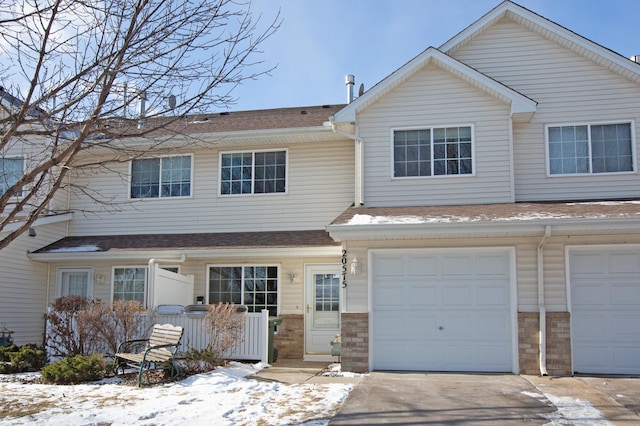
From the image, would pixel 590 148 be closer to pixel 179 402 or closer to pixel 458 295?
pixel 458 295

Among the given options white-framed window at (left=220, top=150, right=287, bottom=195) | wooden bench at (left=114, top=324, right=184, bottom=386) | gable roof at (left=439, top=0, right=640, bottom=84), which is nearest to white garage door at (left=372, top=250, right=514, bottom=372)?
wooden bench at (left=114, top=324, right=184, bottom=386)

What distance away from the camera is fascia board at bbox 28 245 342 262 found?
1364 cm

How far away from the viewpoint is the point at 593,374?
1120cm

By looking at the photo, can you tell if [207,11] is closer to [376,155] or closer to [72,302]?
[376,155]

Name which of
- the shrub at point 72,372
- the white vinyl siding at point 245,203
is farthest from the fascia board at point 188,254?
the shrub at point 72,372

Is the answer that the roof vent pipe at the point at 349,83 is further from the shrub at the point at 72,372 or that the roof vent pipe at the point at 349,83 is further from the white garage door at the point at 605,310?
the shrub at the point at 72,372

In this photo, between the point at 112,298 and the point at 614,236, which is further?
the point at 112,298

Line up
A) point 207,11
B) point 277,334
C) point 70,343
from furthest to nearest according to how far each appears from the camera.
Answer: point 277,334 → point 70,343 → point 207,11

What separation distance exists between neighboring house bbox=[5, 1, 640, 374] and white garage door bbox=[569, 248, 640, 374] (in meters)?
0.03

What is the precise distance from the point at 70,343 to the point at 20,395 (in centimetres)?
308

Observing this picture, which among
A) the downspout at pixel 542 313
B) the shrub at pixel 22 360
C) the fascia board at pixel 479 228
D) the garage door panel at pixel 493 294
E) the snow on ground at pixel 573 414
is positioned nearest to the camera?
the snow on ground at pixel 573 414

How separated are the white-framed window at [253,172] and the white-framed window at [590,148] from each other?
6.16 meters

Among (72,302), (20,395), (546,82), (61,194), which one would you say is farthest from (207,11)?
(61,194)

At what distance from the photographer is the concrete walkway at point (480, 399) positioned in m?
7.68
